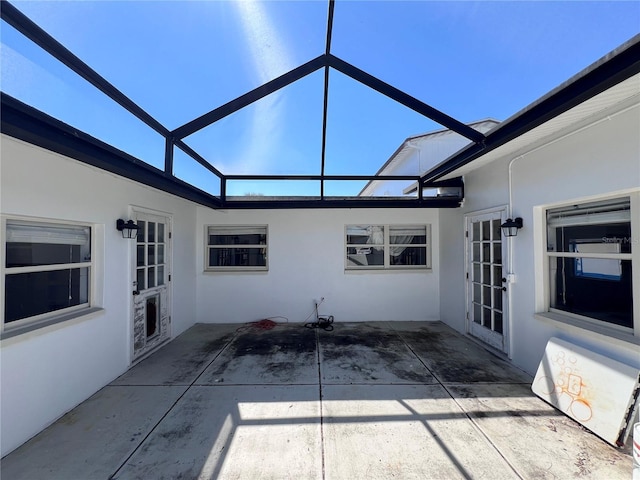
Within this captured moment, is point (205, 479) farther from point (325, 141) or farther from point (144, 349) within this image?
point (325, 141)

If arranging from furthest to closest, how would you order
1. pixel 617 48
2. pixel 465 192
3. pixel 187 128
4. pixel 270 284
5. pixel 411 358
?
pixel 270 284 < pixel 465 192 < pixel 411 358 < pixel 187 128 < pixel 617 48

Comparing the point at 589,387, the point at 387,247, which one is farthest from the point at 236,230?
the point at 589,387

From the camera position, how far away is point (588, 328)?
2.63 m

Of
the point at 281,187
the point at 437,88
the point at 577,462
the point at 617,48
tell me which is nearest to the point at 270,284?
the point at 281,187

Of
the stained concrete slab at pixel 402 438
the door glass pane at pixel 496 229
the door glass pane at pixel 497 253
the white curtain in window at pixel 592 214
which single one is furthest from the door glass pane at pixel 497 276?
the stained concrete slab at pixel 402 438

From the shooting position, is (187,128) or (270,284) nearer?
(187,128)

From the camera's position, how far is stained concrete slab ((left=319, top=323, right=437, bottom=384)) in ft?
10.7

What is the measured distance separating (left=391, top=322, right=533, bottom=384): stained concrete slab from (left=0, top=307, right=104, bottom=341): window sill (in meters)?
4.01

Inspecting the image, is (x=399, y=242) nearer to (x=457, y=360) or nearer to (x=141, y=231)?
(x=457, y=360)

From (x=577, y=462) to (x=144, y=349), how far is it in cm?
483

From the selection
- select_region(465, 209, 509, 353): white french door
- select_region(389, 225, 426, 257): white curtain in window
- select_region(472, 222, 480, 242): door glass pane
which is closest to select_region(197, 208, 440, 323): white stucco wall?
select_region(389, 225, 426, 257): white curtain in window

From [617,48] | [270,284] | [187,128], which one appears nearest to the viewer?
[617,48]

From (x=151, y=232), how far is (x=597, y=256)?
5569mm

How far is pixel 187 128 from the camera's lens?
11.1 ft
